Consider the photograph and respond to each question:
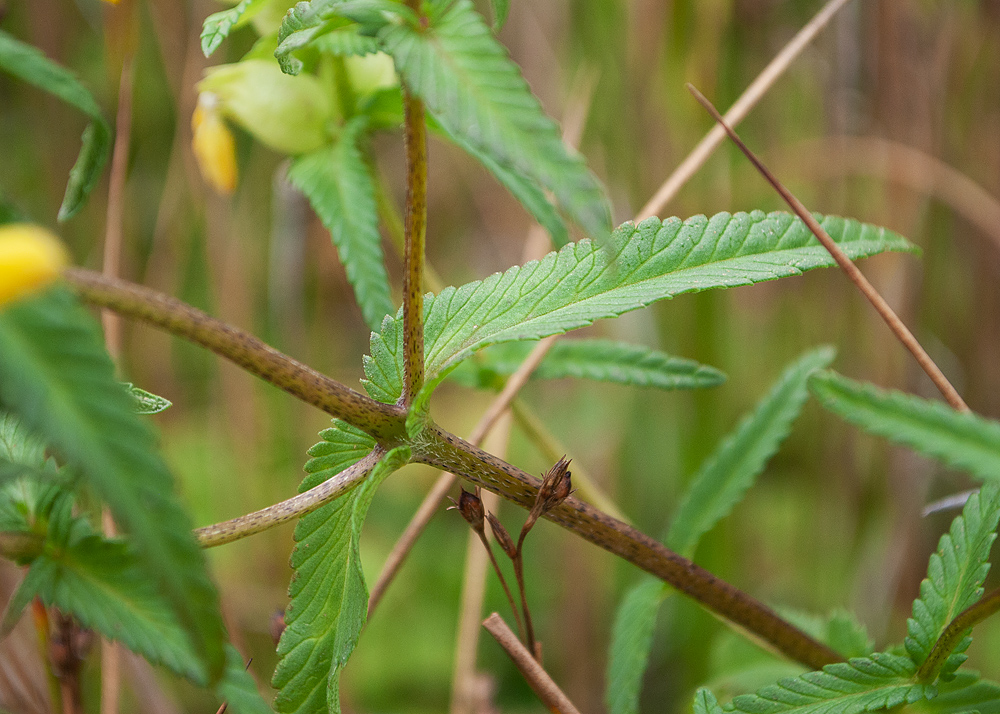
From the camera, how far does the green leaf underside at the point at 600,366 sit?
1.61ft

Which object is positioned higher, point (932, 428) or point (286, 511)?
point (932, 428)

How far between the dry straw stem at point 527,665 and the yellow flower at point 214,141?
385 millimetres

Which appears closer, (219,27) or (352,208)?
(219,27)

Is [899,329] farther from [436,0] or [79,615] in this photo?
[79,615]

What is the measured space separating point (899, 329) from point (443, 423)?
1.07 m

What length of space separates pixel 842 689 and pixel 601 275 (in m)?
0.21

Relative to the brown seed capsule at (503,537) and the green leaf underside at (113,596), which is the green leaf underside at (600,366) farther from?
the green leaf underside at (113,596)

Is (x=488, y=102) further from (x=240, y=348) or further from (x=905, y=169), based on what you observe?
(x=905, y=169)

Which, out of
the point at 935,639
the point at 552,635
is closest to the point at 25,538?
the point at 935,639

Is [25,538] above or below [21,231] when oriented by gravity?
below

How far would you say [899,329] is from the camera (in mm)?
448

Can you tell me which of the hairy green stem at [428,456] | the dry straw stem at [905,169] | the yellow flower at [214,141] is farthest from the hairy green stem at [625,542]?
→ the dry straw stem at [905,169]

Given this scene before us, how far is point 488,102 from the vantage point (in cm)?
26

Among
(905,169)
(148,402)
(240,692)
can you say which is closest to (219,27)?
(148,402)
